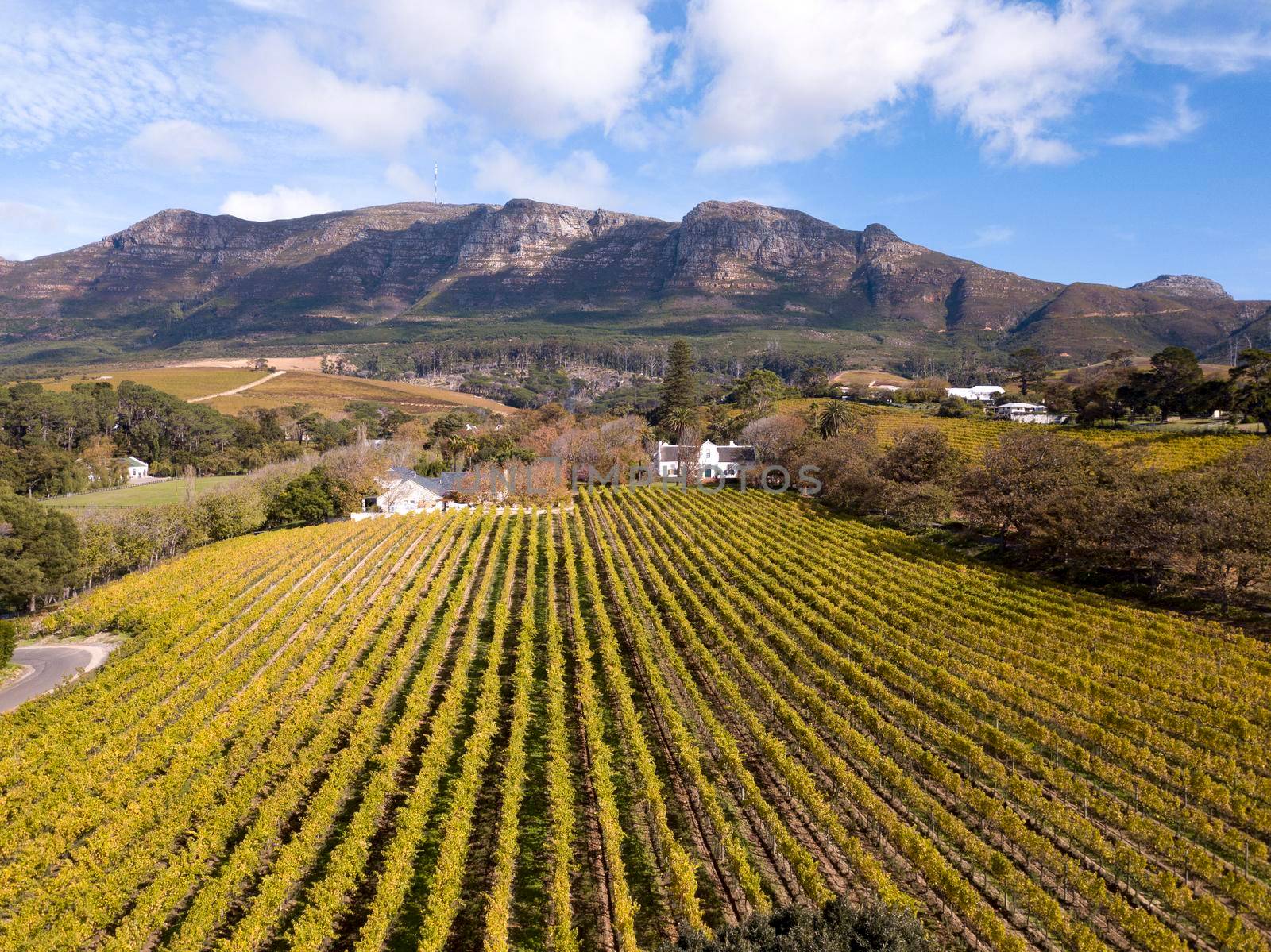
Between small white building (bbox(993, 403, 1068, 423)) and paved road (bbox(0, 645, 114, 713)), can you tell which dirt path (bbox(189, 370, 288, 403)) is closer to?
paved road (bbox(0, 645, 114, 713))

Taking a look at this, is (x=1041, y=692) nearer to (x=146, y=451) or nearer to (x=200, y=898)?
(x=200, y=898)

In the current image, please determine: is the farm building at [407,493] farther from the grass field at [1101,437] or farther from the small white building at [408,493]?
the grass field at [1101,437]

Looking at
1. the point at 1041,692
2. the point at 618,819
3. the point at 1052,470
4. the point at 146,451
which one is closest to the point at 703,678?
the point at 618,819

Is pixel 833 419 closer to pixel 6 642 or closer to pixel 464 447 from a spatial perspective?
pixel 464 447

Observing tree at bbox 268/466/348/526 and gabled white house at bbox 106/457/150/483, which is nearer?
tree at bbox 268/466/348/526

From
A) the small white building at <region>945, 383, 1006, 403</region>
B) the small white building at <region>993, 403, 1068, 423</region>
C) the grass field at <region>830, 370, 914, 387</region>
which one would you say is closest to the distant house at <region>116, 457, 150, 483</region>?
the small white building at <region>993, 403, 1068, 423</region>
